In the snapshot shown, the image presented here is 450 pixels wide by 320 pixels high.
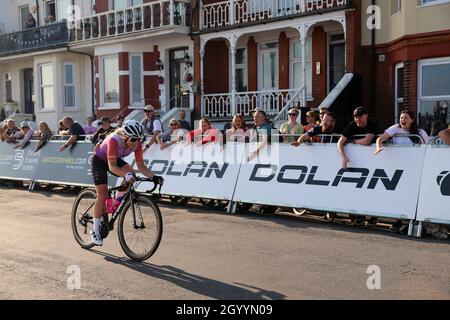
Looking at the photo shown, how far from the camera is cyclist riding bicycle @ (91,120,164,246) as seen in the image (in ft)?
23.0

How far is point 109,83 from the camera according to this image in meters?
24.5

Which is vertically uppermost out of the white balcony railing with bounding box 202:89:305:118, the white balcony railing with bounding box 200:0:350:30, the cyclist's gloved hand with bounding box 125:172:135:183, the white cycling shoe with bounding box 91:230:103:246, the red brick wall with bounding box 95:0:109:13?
the red brick wall with bounding box 95:0:109:13

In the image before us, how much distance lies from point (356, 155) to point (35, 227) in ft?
18.2

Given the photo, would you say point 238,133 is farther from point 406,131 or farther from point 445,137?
point 445,137

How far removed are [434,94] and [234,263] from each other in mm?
10568

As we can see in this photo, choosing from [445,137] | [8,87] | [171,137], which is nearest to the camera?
[445,137]

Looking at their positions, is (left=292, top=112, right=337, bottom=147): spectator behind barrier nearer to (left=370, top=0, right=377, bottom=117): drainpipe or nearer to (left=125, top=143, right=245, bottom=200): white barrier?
(left=125, top=143, right=245, bottom=200): white barrier

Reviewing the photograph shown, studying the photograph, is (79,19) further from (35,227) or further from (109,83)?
(35,227)

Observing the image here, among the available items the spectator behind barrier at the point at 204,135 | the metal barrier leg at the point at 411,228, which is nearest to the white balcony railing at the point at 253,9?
the spectator behind barrier at the point at 204,135

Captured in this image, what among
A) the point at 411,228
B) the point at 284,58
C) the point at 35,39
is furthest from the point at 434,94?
the point at 35,39

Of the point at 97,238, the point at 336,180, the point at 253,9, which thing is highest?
the point at 253,9

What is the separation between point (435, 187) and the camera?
8.51 metres

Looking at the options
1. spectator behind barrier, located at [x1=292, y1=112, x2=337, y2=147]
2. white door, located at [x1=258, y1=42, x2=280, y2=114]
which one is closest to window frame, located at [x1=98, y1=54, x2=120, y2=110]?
white door, located at [x1=258, y1=42, x2=280, y2=114]

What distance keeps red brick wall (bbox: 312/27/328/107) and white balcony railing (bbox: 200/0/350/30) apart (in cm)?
132
